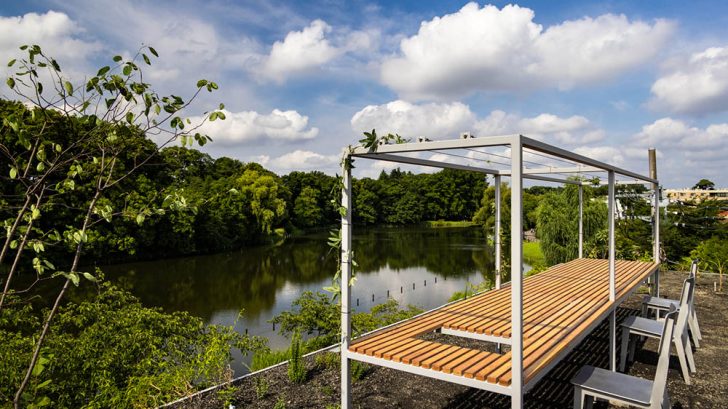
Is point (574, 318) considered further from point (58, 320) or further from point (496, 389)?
point (58, 320)

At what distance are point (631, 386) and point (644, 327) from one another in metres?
1.85

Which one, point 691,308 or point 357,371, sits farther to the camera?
point 691,308

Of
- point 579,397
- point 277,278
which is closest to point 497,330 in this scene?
point 579,397

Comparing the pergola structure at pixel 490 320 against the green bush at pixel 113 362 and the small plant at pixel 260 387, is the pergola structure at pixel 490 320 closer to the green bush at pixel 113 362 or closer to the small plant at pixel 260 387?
the small plant at pixel 260 387

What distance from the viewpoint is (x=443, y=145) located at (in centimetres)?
329

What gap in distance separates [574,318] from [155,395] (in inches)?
153

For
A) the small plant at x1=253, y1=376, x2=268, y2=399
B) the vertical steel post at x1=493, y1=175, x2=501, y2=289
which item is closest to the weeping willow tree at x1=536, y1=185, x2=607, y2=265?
the vertical steel post at x1=493, y1=175, x2=501, y2=289

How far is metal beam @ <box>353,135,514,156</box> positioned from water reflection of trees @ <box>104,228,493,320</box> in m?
10.2

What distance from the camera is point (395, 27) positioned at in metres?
8.84

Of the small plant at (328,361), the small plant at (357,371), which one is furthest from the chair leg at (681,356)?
the small plant at (328,361)

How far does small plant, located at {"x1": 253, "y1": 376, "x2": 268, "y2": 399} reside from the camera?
13.9 ft

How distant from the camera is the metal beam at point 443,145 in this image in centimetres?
293

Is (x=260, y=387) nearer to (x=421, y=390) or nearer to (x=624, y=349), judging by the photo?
(x=421, y=390)

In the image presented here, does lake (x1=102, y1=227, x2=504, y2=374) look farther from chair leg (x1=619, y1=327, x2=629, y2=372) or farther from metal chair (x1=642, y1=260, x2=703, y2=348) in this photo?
metal chair (x1=642, y1=260, x2=703, y2=348)
